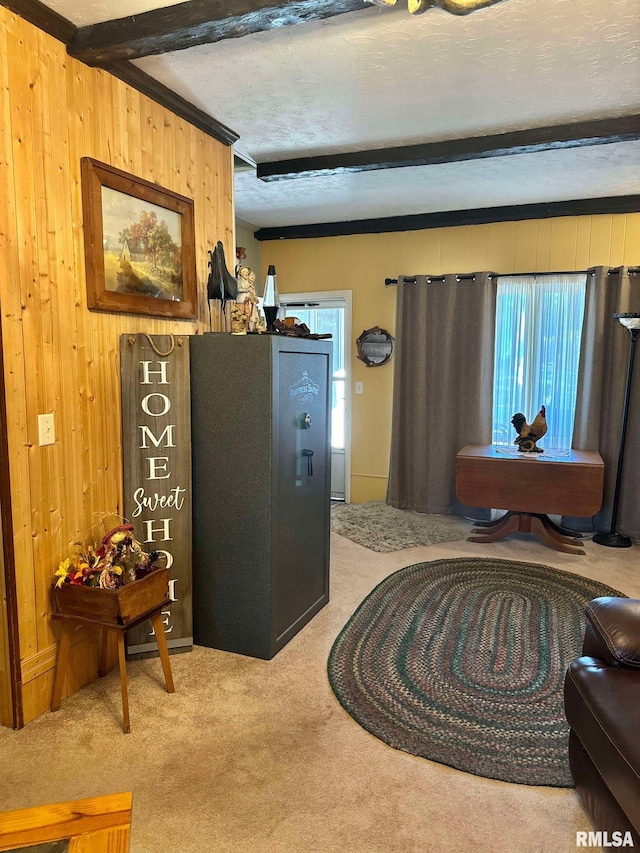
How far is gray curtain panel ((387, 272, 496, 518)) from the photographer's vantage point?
4.58m

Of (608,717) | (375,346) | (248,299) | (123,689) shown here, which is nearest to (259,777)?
(123,689)

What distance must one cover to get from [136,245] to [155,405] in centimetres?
68

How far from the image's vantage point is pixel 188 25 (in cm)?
196

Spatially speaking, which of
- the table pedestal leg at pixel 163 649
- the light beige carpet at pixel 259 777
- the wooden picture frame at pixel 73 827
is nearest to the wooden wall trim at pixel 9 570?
the light beige carpet at pixel 259 777

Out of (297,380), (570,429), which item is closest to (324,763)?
(297,380)

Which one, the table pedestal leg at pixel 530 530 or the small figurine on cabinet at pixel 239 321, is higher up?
the small figurine on cabinet at pixel 239 321

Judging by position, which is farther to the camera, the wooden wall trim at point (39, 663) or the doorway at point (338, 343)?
the doorway at point (338, 343)

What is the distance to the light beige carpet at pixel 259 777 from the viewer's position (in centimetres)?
159

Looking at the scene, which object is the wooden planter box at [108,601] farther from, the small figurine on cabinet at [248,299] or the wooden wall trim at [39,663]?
the small figurine on cabinet at [248,299]

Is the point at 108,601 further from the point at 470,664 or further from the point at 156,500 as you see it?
the point at 470,664

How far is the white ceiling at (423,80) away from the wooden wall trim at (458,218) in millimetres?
419

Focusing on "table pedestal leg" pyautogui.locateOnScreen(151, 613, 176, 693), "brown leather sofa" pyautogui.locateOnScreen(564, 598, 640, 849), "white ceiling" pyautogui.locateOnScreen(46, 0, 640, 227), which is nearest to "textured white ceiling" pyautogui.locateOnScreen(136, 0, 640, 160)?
"white ceiling" pyautogui.locateOnScreen(46, 0, 640, 227)

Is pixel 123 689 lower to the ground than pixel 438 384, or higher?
lower

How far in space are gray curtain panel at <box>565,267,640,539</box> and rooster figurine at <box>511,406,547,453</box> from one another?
408 mm
